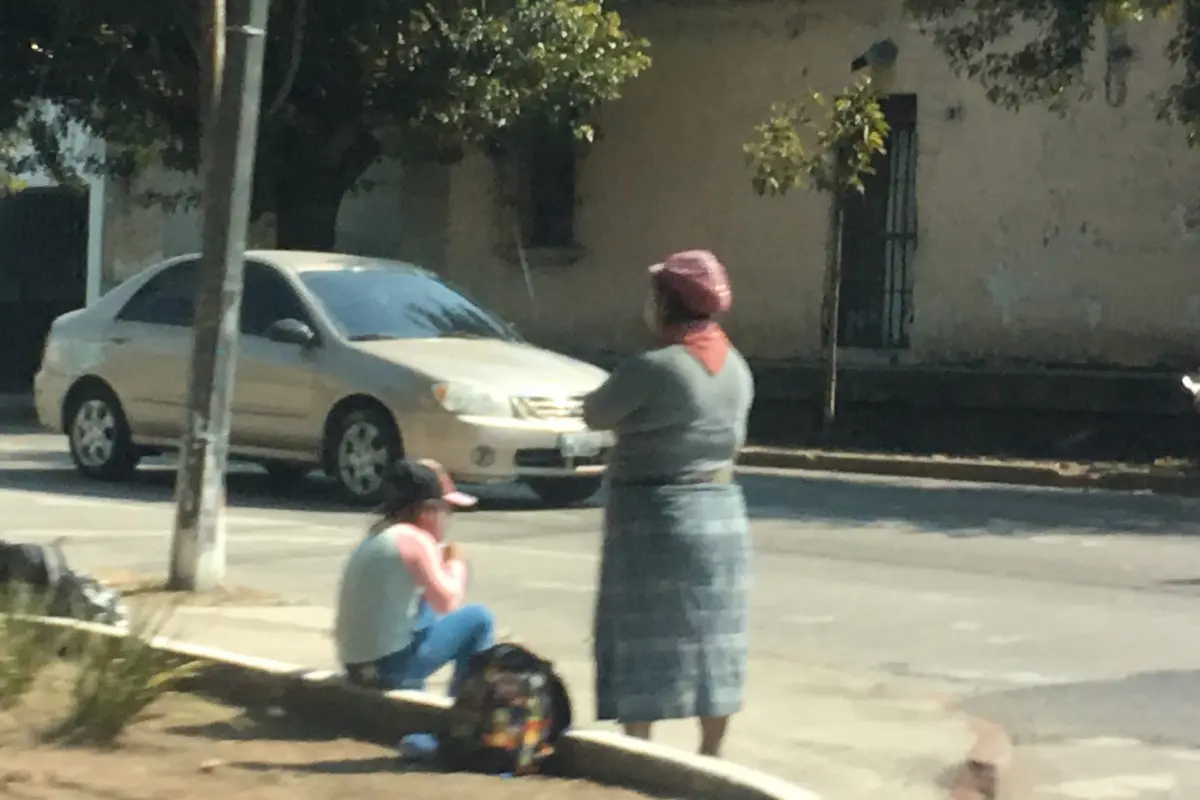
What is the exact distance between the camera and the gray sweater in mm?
6281

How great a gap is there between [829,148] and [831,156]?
15 cm

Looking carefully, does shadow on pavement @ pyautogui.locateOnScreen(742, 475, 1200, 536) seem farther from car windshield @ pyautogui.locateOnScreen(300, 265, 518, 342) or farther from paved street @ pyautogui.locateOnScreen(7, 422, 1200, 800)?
car windshield @ pyautogui.locateOnScreen(300, 265, 518, 342)

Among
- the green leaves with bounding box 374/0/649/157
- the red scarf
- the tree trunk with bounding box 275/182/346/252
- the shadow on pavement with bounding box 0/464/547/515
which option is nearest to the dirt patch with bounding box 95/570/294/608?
the red scarf

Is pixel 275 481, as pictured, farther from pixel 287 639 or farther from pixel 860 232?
pixel 860 232

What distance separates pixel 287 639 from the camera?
8555 mm

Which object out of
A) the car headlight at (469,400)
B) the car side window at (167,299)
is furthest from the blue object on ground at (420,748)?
the car side window at (167,299)

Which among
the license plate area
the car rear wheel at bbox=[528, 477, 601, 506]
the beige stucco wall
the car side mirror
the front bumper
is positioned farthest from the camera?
the beige stucco wall

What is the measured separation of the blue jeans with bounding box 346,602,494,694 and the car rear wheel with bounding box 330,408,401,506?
22.6 ft

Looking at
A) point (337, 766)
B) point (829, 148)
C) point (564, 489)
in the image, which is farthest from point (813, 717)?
point (829, 148)

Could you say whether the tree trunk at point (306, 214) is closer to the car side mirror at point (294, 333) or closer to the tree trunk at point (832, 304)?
the tree trunk at point (832, 304)

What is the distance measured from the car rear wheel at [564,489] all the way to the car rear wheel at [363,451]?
1.09 meters

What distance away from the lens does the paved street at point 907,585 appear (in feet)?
25.2

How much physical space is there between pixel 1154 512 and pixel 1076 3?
478 cm

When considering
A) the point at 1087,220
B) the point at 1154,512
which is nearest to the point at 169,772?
the point at 1154,512
